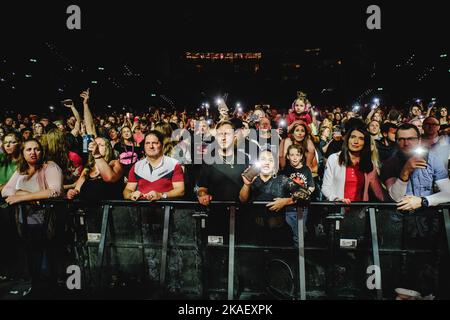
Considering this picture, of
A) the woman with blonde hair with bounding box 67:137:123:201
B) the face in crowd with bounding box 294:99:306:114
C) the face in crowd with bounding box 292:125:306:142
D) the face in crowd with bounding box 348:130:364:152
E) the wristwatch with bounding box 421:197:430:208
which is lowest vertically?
the wristwatch with bounding box 421:197:430:208

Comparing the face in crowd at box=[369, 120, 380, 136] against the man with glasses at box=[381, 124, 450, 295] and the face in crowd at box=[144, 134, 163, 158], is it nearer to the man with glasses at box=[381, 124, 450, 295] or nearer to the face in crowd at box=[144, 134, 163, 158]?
the man with glasses at box=[381, 124, 450, 295]

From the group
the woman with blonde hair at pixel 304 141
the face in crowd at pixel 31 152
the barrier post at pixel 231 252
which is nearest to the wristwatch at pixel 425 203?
the barrier post at pixel 231 252

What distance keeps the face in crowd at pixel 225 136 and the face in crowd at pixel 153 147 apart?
802 millimetres

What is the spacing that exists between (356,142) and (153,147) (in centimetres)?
261

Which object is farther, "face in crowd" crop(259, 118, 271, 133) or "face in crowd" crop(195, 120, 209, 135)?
"face in crowd" crop(259, 118, 271, 133)

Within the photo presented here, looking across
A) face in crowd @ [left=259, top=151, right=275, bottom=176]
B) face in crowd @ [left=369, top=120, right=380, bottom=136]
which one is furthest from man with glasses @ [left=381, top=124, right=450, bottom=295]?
face in crowd @ [left=369, top=120, right=380, bottom=136]

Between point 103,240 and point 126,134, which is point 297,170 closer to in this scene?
point 103,240

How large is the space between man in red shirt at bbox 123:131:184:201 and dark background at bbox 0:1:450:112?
7.98 metres

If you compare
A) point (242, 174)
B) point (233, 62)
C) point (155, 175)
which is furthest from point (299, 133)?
point (233, 62)

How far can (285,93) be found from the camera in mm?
30297

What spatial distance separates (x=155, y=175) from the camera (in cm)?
400

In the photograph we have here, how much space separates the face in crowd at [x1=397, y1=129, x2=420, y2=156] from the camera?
4051 millimetres

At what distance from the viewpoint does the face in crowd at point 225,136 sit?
13.1 feet

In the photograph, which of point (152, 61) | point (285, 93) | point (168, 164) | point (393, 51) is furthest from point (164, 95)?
point (168, 164)
